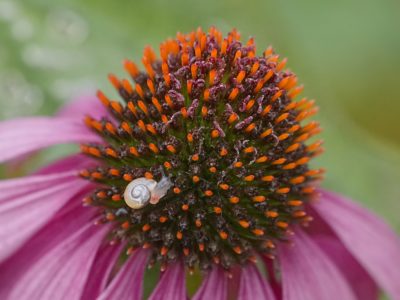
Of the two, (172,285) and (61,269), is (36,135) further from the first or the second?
(172,285)

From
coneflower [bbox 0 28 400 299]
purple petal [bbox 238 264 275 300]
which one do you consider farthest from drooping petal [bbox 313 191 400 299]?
purple petal [bbox 238 264 275 300]

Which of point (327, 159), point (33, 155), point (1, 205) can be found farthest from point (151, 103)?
point (327, 159)

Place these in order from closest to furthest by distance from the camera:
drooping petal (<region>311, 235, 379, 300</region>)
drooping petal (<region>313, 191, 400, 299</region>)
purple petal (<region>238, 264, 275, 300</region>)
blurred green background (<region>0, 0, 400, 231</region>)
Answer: purple petal (<region>238, 264, 275, 300</region>) < drooping petal (<region>313, 191, 400, 299</region>) < drooping petal (<region>311, 235, 379, 300</region>) < blurred green background (<region>0, 0, 400, 231</region>)

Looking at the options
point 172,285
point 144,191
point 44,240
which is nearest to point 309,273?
point 172,285

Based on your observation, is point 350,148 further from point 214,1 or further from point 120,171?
point 120,171

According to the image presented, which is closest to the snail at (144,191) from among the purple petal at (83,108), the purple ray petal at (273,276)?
the purple ray petal at (273,276)

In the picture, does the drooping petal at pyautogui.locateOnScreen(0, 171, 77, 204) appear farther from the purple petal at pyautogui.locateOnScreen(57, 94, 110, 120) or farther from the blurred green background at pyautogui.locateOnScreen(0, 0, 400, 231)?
the blurred green background at pyautogui.locateOnScreen(0, 0, 400, 231)
